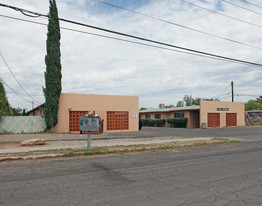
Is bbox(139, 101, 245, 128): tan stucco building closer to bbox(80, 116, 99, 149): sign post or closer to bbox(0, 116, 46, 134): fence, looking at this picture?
bbox(0, 116, 46, 134): fence

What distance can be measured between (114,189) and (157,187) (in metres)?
0.99

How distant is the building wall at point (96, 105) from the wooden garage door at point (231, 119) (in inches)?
680

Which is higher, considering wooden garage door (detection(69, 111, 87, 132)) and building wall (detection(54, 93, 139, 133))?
building wall (detection(54, 93, 139, 133))

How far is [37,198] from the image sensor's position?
4.66m

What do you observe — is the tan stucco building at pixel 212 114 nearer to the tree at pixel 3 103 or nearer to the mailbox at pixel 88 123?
the tree at pixel 3 103

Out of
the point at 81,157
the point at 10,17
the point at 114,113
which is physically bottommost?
the point at 81,157

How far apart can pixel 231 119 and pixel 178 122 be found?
27.2ft

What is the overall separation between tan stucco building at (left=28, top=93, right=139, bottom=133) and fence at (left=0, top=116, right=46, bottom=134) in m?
1.54

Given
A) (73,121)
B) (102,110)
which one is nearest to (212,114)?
(102,110)

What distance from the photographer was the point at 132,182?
5840 millimetres

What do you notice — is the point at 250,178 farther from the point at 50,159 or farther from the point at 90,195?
the point at 50,159

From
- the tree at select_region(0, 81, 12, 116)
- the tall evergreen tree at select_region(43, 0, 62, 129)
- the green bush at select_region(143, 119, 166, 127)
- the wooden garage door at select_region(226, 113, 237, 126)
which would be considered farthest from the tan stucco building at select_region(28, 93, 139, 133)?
the wooden garage door at select_region(226, 113, 237, 126)

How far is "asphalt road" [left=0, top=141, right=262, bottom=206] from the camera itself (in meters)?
4.56

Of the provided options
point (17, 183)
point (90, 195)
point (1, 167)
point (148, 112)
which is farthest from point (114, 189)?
point (148, 112)
